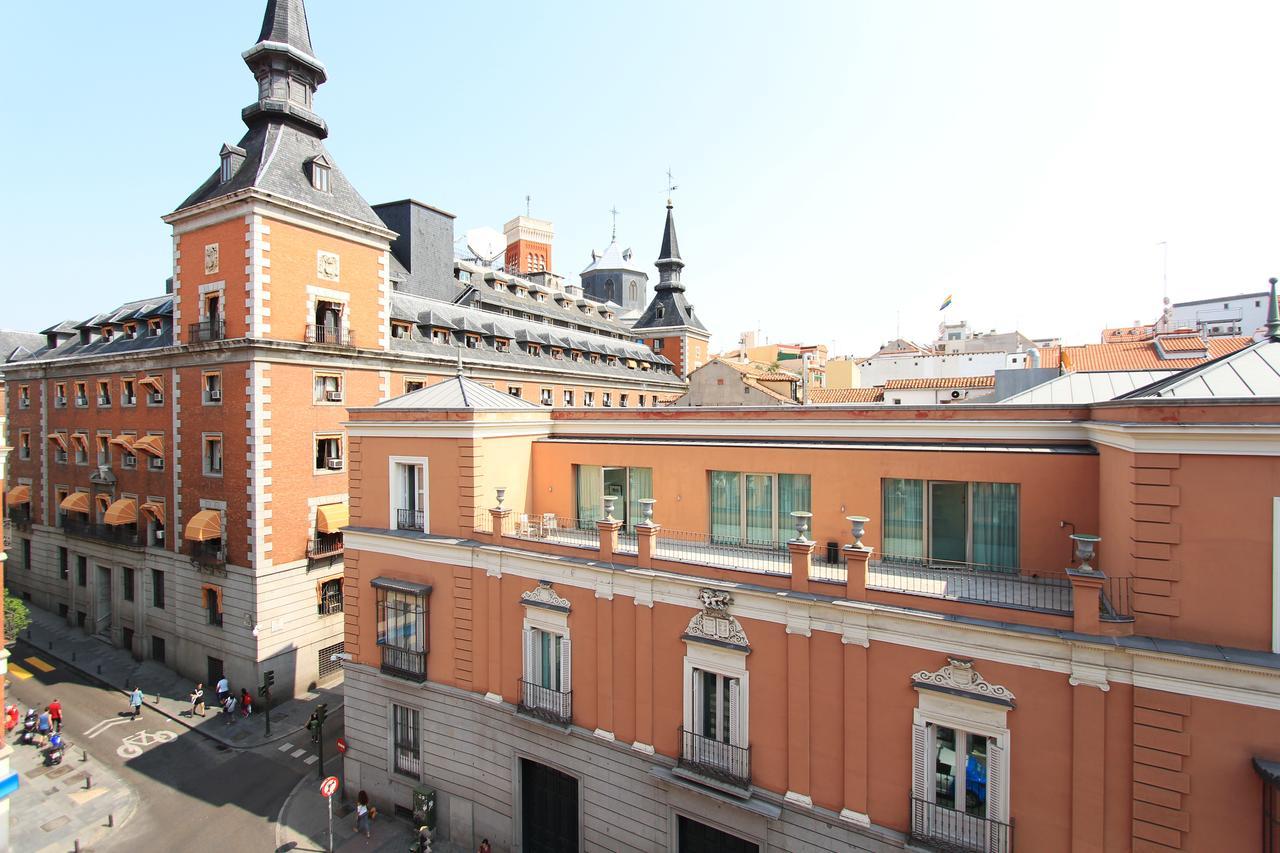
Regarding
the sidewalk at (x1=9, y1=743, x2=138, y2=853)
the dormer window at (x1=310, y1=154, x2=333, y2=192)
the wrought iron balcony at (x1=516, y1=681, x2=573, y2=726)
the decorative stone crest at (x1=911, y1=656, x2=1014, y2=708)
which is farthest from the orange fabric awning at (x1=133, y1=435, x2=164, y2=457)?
the decorative stone crest at (x1=911, y1=656, x2=1014, y2=708)

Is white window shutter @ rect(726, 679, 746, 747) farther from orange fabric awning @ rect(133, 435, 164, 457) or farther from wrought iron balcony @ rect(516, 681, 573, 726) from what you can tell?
orange fabric awning @ rect(133, 435, 164, 457)

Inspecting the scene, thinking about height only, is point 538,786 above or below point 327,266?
below

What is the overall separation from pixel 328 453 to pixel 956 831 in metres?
26.3

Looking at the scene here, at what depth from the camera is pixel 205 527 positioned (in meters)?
25.1

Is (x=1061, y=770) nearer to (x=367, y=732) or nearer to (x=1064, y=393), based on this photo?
(x=1064, y=393)

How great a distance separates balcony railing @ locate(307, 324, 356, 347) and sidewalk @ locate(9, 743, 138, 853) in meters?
17.3

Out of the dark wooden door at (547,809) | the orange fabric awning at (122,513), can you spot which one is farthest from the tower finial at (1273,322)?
the orange fabric awning at (122,513)

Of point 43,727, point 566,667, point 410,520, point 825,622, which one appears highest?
point 410,520

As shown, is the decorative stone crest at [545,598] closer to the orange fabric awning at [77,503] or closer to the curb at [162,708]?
the curb at [162,708]

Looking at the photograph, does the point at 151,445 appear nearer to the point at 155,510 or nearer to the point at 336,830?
the point at 155,510

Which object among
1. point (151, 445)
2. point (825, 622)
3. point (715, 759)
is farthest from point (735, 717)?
point (151, 445)

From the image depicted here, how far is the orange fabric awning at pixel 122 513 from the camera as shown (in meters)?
28.8

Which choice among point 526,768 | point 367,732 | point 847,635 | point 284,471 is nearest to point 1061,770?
point 847,635

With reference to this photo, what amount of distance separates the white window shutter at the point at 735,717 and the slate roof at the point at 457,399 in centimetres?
955
